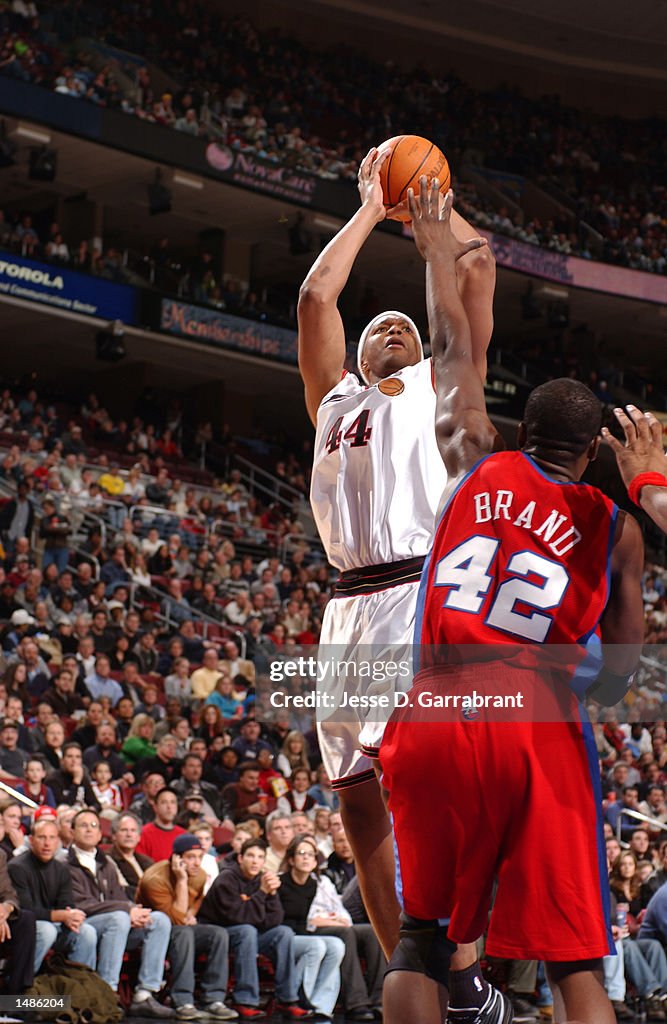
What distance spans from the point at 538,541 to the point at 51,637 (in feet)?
33.0

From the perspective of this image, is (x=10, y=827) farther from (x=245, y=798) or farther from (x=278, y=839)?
(x=245, y=798)

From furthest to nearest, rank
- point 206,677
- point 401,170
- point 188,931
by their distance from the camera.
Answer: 1. point 206,677
2. point 188,931
3. point 401,170

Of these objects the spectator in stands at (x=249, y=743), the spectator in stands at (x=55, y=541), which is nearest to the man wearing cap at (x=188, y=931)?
the spectator in stands at (x=249, y=743)

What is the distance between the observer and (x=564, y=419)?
3154mm

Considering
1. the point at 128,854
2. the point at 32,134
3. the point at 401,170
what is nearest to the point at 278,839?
the point at 128,854

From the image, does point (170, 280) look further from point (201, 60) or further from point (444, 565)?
point (444, 565)

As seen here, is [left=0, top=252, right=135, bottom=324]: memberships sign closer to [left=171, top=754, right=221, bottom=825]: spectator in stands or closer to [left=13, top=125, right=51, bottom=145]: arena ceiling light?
[left=13, top=125, right=51, bottom=145]: arena ceiling light

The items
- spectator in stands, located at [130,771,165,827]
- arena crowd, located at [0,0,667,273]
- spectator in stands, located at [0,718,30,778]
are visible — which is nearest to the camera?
spectator in stands, located at [0,718,30,778]

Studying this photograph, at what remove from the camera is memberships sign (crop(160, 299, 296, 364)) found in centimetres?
2119

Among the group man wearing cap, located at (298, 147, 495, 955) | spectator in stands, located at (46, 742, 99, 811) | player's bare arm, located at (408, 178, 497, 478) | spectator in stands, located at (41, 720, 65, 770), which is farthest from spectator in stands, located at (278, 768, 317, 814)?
player's bare arm, located at (408, 178, 497, 478)

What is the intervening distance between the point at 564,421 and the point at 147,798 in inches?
279

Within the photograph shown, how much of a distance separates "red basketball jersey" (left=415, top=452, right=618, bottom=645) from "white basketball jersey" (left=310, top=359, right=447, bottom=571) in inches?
36.0

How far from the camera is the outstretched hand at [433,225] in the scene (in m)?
3.57

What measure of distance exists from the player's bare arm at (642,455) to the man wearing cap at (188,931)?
5620mm
